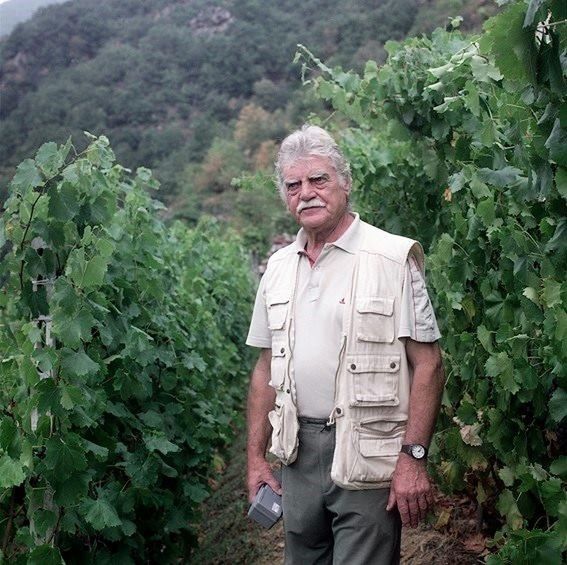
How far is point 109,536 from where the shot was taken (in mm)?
3570

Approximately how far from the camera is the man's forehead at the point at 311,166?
2809 millimetres

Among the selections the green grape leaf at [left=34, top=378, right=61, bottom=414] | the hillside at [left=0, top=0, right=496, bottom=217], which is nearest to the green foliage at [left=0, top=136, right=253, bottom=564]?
the green grape leaf at [left=34, top=378, right=61, bottom=414]

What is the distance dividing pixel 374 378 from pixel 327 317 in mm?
248

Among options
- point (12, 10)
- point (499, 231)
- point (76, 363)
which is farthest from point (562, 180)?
point (12, 10)

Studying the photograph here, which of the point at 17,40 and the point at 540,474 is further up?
the point at 17,40

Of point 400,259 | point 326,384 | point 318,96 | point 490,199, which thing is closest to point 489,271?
point 490,199

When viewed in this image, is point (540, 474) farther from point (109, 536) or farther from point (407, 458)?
point (109, 536)

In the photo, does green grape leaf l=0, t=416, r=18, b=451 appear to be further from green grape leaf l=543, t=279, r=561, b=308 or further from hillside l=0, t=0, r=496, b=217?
hillside l=0, t=0, r=496, b=217

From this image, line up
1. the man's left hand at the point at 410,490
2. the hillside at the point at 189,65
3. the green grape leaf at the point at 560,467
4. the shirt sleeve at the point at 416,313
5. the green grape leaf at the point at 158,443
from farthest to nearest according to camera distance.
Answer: the hillside at the point at 189,65
the green grape leaf at the point at 158,443
the shirt sleeve at the point at 416,313
the man's left hand at the point at 410,490
the green grape leaf at the point at 560,467

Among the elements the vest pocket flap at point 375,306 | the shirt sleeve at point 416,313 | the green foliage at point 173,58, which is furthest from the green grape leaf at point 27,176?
the green foliage at point 173,58

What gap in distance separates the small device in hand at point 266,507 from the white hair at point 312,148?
1.07 metres

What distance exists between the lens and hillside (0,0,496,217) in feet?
115

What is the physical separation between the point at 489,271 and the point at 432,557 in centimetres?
165

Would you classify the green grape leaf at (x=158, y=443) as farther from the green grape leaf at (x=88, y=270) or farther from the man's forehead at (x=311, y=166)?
the man's forehead at (x=311, y=166)
